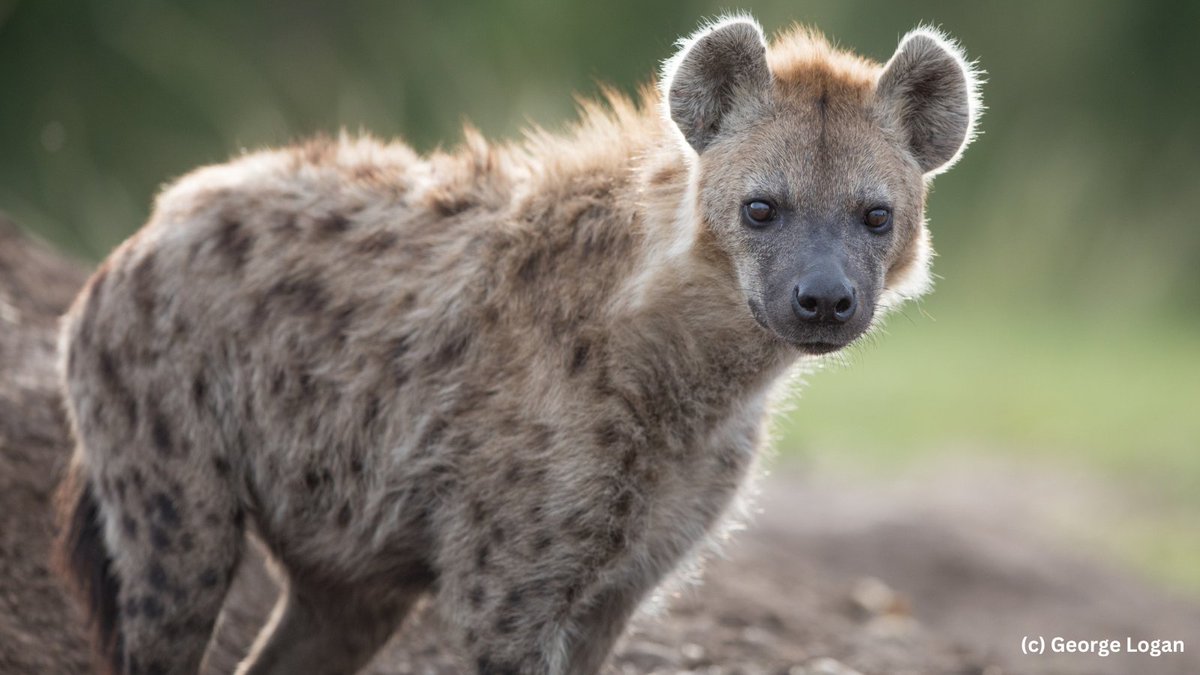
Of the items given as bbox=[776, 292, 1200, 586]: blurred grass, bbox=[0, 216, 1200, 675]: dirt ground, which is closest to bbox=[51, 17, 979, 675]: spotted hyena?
bbox=[0, 216, 1200, 675]: dirt ground

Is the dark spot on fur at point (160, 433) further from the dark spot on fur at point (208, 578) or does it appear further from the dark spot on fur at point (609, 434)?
the dark spot on fur at point (609, 434)

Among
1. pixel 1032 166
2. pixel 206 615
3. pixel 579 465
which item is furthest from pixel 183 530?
pixel 1032 166

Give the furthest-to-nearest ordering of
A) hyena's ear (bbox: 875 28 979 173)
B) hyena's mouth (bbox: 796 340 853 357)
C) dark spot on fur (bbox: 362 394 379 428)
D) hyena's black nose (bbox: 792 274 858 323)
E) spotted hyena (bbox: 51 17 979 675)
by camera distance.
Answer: dark spot on fur (bbox: 362 394 379 428) < hyena's ear (bbox: 875 28 979 173) < spotted hyena (bbox: 51 17 979 675) < hyena's mouth (bbox: 796 340 853 357) < hyena's black nose (bbox: 792 274 858 323)

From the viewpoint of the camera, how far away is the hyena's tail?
3896 millimetres

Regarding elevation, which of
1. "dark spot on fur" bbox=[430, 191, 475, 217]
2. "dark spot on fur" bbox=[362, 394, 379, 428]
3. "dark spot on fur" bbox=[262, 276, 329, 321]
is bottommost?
"dark spot on fur" bbox=[362, 394, 379, 428]

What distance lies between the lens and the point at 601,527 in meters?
3.52

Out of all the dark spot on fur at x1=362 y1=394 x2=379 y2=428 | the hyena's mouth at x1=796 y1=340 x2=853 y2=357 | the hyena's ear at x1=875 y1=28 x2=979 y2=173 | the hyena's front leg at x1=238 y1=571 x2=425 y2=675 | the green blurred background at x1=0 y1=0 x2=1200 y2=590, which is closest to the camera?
the hyena's mouth at x1=796 y1=340 x2=853 y2=357

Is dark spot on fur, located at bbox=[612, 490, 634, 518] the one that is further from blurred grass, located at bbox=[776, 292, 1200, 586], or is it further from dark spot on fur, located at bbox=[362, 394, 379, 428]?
blurred grass, located at bbox=[776, 292, 1200, 586]

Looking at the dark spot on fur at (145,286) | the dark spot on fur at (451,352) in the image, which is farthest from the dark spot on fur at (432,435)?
the dark spot on fur at (145,286)

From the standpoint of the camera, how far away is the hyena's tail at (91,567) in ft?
12.8

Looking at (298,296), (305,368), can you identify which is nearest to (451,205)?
(298,296)

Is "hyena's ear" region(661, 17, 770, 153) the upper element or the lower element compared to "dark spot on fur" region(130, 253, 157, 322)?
upper

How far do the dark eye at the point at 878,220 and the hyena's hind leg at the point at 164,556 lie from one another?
66.6 inches

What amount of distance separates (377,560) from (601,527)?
68cm
